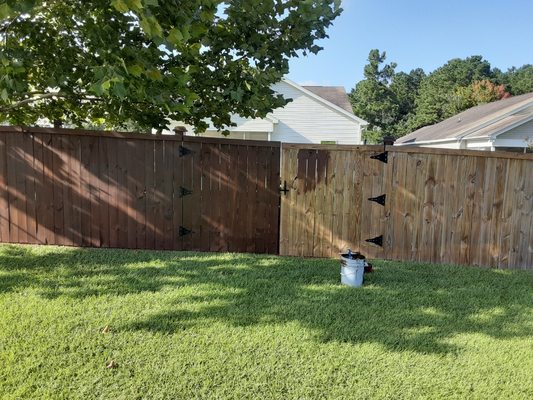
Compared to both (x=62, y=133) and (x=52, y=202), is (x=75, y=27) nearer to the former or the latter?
(x=62, y=133)

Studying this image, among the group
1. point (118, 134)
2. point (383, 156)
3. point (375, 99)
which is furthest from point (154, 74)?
point (375, 99)

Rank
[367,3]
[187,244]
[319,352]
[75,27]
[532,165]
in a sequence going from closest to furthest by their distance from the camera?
[319,352], [75,27], [532,165], [187,244], [367,3]

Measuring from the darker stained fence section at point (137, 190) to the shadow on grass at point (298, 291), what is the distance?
11.7 inches

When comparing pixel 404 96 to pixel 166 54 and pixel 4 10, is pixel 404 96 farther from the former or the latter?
pixel 4 10

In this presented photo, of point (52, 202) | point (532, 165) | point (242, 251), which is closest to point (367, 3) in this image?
point (532, 165)

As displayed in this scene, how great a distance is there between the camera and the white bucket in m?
4.41

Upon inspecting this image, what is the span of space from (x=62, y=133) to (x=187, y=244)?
2196 mm

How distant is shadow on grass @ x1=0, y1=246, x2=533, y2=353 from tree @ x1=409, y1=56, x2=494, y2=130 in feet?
110

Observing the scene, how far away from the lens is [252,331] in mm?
3289

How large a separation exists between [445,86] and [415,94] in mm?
3889

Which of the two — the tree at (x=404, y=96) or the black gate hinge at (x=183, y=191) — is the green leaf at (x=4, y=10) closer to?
the black gate hinge at (x=183, y=191)

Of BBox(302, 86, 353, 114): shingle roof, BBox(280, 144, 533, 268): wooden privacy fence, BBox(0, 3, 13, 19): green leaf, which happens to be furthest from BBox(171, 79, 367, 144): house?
BBox(0, 3, 13, 19): green leaf

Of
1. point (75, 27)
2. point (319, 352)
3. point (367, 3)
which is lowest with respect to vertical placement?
point (319, 352)

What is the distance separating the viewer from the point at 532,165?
517cm
